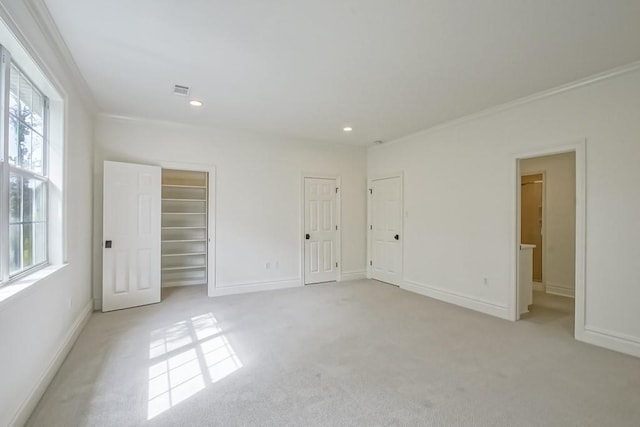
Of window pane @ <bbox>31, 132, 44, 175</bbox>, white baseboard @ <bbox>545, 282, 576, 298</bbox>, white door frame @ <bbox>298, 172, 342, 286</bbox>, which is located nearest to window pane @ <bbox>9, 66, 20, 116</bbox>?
window pane @ <bbox>31, 132, 44, 175</bbox>

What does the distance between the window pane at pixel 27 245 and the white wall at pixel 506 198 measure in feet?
15.6

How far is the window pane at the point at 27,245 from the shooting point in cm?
227

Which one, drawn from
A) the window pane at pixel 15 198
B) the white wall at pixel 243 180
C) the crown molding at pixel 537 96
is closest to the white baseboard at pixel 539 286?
the crown molding at pixel 537 96

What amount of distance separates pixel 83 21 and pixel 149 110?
6.21 feet

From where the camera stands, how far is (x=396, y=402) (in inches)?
81.4

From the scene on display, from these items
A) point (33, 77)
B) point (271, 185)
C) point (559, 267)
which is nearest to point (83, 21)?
point (33, 77)

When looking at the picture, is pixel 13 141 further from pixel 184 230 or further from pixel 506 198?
pixel 506 198

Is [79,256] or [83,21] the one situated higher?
[83,21]

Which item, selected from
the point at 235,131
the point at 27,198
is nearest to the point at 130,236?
the point at 27,198

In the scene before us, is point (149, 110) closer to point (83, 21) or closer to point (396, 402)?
point (83, 21)

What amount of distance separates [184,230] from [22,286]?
12.9 ft

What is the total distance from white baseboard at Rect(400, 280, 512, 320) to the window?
187 inches

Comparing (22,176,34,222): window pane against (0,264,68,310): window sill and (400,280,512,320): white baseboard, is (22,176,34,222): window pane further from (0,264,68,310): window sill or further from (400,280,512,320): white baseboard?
(400,280,512,320): white baseboard

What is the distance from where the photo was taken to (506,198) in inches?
149
